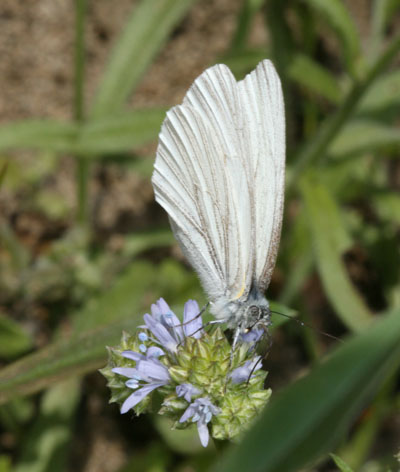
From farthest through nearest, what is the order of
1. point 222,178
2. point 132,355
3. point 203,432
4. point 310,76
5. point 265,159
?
point 310,76, point 222,178, point 265,159, point 132,355, point 203,432

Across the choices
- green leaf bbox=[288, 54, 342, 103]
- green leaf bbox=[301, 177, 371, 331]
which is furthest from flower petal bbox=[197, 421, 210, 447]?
green leaf bbox=[288, 54, 342, 103]

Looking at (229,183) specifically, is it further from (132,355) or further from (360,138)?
(360,138)

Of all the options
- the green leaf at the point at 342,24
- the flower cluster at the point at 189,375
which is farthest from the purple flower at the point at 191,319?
the green leaf at the point at 342,24

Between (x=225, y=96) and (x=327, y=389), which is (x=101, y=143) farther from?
(x=327, y=389)

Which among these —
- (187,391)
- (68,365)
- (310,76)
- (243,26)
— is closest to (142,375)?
(187,391)

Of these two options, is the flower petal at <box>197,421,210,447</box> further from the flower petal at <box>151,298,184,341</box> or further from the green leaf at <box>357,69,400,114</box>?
the green leaf at <box>357,69,400,114</box>

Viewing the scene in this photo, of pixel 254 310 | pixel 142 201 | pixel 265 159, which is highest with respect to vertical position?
pixel 142 201

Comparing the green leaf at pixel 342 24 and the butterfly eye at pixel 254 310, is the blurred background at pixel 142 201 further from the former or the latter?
the butterfly eye at pixel 254 310
